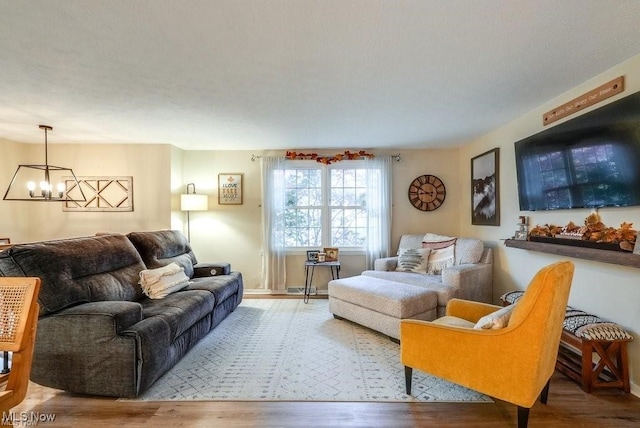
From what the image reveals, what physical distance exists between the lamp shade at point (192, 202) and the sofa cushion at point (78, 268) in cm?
136

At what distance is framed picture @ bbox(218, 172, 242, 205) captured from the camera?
15.7 ft

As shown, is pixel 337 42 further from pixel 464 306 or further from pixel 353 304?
pixel 353 304

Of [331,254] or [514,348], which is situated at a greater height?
[331,254]

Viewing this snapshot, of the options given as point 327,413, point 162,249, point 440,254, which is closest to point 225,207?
point 162,249

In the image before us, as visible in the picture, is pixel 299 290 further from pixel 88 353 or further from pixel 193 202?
pixel 88 353

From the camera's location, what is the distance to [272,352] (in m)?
2.69

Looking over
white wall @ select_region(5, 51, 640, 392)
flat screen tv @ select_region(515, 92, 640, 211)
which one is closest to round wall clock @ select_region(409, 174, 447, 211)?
white wall @ select_region(5, 51, 640, 392)

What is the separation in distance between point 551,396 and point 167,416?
100 inches

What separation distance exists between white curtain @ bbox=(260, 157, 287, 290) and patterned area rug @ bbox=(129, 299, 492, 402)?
122cm

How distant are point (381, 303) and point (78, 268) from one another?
8.64 ft

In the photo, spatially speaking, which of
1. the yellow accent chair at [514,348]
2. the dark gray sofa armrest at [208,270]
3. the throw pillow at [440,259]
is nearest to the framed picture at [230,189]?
the dark gray sofa armrest at [208,270]

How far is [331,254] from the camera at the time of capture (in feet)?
14.4

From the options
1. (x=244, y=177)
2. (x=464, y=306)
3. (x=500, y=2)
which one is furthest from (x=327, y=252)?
(x=500, y=2)

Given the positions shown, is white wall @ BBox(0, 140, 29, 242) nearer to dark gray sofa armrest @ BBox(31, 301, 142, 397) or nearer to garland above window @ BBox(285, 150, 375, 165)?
dark gray sofa armrest @ BBox(31, 301, 142, 397)
